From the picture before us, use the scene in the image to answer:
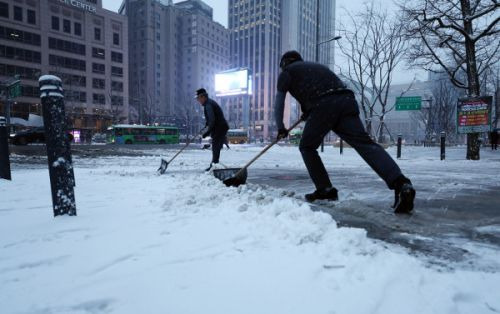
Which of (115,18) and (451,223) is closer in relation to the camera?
(451,223)

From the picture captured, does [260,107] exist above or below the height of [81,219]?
above

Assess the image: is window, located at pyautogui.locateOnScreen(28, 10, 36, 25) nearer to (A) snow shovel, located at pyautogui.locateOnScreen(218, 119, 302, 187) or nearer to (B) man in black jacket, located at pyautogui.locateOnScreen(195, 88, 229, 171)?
(B) man in black jacket, located at pyautogui.locateOnScreen(195, 88, 229, 171)

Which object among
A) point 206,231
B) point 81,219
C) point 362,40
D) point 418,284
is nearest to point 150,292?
point 206,231

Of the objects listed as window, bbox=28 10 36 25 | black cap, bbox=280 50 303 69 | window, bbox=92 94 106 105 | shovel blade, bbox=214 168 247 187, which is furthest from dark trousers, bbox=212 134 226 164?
window, bbox=28 10 36 25

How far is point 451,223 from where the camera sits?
108 inches

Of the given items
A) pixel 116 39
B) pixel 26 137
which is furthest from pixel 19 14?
pixel 26 137

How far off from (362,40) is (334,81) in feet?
69.8

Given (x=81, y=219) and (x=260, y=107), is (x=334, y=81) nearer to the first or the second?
(x=81, y=219)

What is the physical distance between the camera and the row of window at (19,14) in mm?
53375

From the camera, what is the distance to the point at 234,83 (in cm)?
4775

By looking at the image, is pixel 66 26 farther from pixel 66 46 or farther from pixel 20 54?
pixel 20 54

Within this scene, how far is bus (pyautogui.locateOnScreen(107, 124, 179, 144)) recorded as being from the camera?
117 feet

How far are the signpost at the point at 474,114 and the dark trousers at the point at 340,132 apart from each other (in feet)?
34.6

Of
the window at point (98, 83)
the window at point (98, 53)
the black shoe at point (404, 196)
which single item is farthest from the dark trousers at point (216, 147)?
the window at point (98, 53)
